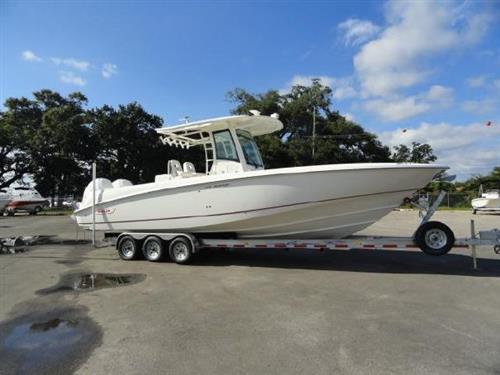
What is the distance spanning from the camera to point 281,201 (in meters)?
7.84

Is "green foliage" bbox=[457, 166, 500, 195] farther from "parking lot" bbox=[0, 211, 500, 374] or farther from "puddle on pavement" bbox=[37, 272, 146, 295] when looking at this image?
"puddle on pavement" bbox=[37, 272, 146, 295]

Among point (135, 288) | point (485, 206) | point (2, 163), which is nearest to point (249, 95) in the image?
point (485, 206)

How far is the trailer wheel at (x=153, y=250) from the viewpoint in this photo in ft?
29.7

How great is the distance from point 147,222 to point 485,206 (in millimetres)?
24558

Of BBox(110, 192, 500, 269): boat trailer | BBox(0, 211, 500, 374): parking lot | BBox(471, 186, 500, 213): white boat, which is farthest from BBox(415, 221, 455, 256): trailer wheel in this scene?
BBox(471, 186, 500, 213): white boat

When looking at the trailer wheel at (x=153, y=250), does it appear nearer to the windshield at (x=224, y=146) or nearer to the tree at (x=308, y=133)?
the windshield at (x=224, y=146)

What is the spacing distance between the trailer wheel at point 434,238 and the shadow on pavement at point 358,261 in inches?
26.3

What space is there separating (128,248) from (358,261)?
5.22 m

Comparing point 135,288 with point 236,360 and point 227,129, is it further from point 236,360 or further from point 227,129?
→ point 227,129

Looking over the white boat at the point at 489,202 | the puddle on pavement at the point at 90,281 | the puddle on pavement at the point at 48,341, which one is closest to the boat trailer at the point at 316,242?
the puddle on pavement at the point at 90,281

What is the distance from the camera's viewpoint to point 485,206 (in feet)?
86.6

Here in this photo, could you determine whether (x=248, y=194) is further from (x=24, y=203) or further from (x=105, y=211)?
(x=24, y=203)

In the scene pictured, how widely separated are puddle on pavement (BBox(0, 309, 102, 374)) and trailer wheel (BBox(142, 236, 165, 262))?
11.4 ft

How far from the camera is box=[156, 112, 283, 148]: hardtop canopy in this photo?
29.5 feet
